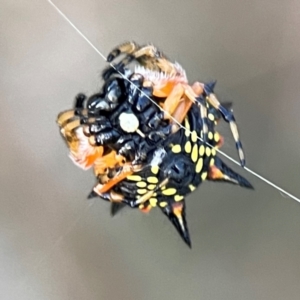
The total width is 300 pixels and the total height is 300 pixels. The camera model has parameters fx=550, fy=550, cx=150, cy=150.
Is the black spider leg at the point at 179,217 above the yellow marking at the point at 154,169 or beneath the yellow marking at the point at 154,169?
beneath

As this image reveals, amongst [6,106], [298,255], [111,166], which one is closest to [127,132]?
[111,166]

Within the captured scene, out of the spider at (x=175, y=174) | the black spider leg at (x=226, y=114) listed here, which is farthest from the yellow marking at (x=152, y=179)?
the black spider leg at (x=226, y=114)

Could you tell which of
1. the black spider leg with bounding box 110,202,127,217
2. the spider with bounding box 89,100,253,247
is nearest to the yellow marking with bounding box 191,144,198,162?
the spider with bounding box 89,100,253,247

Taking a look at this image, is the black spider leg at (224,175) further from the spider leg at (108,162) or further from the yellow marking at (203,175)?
the spider leg at (108,162)

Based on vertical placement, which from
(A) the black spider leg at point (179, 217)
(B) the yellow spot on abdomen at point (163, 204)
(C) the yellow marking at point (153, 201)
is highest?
(C) the yellow marking at point (153, 201)

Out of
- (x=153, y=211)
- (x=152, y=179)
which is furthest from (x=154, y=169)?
(x=153, y=211)

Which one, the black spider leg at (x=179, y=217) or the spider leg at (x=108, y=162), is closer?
the spider leg at (x=108, y=162)

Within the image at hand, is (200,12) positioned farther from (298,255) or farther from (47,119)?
(298,255)
